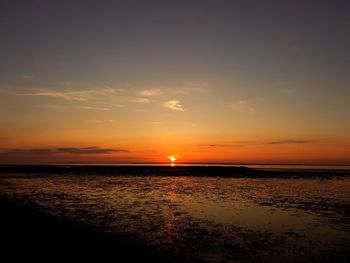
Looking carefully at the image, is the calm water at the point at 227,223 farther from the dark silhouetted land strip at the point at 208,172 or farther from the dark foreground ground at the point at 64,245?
the dark silhouetted land strip at the point at 208,172

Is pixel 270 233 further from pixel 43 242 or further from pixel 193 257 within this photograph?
pixel 43 242

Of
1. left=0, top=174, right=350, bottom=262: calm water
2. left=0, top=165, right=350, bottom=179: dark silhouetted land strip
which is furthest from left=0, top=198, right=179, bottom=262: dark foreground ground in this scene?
left=0, top=165, right=350, bottom=179: dark silhouetted land strip

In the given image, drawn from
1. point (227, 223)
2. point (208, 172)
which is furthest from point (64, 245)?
point (208, 172)

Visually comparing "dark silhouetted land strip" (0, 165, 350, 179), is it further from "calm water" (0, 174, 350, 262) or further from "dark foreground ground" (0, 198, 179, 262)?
"dark foreground ground" (0, 198, 179, 262)

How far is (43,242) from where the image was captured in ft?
43.5

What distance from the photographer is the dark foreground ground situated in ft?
39.0

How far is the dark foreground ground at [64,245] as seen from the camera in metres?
11.9

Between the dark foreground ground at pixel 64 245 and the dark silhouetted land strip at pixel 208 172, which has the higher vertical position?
the dark silhouetted land strip at pixel 208 172

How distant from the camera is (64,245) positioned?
43.2 ft

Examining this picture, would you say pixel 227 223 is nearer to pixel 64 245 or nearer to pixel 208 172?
pixel 64 245

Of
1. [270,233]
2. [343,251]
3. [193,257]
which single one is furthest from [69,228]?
[343,251]

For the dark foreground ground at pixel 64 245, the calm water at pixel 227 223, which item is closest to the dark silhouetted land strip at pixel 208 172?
the calm water at pixel 227 223

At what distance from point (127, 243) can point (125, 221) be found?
491 centimetres

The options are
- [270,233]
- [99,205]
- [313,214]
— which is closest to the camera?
[270,233]
